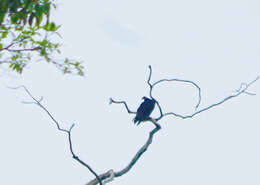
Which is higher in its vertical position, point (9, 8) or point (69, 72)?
point (9, 8)

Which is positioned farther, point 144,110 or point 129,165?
point 144,110

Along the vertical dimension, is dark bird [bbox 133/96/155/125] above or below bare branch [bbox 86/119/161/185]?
above

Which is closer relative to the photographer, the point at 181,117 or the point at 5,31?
the point at 5,31

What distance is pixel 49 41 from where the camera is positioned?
18.8 ft

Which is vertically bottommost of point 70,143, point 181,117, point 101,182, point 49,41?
point 101,182

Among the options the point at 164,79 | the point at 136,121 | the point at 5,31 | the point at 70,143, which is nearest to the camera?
the point at 70,143

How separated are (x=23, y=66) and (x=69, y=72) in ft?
2.20

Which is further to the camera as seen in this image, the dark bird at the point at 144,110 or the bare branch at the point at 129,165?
the dark bird at the point at 144,110

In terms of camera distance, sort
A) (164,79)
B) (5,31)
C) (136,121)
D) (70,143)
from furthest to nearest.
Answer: (136,121), (164,79), (5,31), (70,143)

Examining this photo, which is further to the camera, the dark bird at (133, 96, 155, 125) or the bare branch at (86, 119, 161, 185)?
the dark bird at (133, 96, 155, 125)

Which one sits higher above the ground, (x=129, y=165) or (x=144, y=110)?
(x=144, y=110)

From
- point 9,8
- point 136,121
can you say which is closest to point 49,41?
point 9,8

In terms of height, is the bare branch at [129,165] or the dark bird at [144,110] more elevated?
the dark bird at [144,110]

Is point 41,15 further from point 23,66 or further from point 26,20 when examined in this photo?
point 23,66
